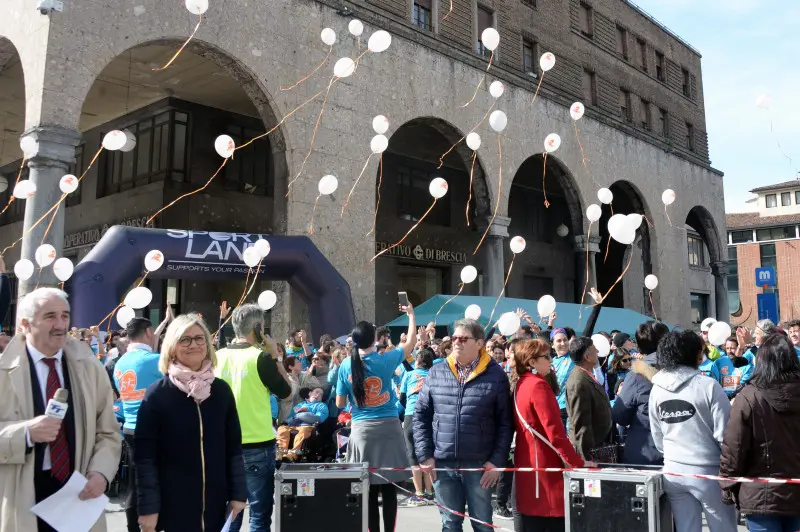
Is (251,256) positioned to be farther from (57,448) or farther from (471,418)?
(57,448)

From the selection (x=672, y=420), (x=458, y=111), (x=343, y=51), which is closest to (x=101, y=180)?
(x=343, y=51)

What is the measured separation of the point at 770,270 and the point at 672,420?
131 feet

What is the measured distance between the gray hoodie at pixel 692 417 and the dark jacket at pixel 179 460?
2724mm

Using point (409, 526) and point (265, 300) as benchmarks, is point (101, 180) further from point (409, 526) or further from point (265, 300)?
point (409, 526)

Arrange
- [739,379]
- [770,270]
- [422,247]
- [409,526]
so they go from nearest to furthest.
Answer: [409,526]
[739,379]
[422,247]
[770,270]

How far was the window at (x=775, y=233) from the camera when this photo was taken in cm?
5234

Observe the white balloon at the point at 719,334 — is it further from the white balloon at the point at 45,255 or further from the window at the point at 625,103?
the window at the point at 625,103

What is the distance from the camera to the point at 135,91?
763 inches

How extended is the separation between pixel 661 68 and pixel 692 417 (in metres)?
29.5

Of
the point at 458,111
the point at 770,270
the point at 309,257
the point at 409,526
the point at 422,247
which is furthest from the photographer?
the point at 770,270

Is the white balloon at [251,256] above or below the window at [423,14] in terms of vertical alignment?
below

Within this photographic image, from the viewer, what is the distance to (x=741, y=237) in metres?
55.4

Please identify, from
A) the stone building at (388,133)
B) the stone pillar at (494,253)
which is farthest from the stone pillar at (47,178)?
the stone pillar at (494,253)

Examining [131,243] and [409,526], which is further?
[131,243]
